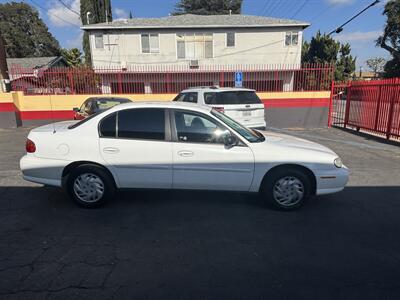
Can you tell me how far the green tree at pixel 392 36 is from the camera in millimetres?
35156

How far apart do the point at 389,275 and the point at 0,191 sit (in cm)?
586

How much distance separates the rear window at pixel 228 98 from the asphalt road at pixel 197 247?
3.97m

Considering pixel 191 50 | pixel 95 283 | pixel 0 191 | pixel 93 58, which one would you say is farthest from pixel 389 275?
pixel 93 58

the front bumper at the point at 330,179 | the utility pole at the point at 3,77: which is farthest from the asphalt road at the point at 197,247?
the utility pole at the point at 3,77

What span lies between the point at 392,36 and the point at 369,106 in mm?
34021

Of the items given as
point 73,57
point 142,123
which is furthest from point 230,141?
point 73,57

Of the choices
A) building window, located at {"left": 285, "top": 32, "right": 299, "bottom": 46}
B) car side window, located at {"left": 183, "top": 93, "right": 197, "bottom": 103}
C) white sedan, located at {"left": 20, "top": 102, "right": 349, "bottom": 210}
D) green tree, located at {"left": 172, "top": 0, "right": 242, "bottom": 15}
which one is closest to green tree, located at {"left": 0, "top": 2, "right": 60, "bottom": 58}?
green tree, located at {"left": 172, "top": 0, "right": 242, "bottom": 15}

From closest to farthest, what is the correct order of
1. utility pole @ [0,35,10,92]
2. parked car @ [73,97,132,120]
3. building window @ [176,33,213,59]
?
parked car @ [73,97,132,120], utility pole @ [0,35,10,92], building window @ [176,33,213,59]

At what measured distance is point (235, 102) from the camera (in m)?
8.45

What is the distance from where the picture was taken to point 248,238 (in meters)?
3.59

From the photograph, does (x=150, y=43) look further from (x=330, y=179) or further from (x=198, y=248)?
(x=198, y=248)

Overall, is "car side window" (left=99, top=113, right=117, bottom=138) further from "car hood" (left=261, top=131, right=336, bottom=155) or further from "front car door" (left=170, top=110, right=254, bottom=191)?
"car hood" (left=261, top=131, right=336, bottom=155)

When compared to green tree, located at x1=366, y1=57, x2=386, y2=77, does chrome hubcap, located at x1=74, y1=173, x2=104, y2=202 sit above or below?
below

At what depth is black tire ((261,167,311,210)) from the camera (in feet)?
13.8
